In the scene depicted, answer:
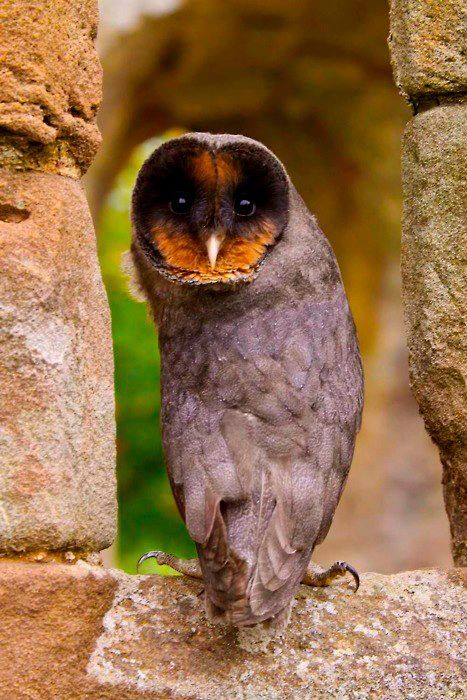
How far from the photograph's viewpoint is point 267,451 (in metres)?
2.11

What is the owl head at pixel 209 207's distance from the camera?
7.29 ft

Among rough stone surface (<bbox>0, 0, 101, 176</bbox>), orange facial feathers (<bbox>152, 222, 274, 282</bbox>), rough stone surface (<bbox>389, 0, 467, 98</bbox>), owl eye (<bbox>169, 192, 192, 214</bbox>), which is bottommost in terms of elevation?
orange facial feathers (<bbox>152, 222, 274, 282</bbox>)

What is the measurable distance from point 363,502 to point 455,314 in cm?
548

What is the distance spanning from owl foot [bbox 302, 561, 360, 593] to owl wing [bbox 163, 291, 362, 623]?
0.09m

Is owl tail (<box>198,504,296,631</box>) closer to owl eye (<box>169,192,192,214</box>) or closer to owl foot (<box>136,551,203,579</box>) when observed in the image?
owl foot (<box>136,551,203,579</box>)

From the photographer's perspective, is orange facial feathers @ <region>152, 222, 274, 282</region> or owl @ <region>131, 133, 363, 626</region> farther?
orange facial feathers @ <region>152, 222, 274, 282</region>

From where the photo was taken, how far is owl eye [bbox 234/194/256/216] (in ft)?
7.50

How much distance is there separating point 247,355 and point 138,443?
503 cm

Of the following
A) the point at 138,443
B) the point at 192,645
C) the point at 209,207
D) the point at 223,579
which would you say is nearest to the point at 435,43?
the point at 209,207

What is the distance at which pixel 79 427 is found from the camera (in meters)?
2.06

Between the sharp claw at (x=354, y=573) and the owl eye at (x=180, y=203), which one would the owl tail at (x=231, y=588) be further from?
the owl eye at (x=180, y=203)

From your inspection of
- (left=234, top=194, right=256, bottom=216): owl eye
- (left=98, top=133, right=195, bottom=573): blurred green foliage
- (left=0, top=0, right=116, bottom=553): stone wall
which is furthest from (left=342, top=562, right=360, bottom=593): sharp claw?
(left=98, top=133, right=195, bottom=573): blurred green foliage

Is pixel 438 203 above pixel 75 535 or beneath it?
above

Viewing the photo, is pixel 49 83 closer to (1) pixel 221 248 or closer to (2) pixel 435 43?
(1) pixel 221 248
